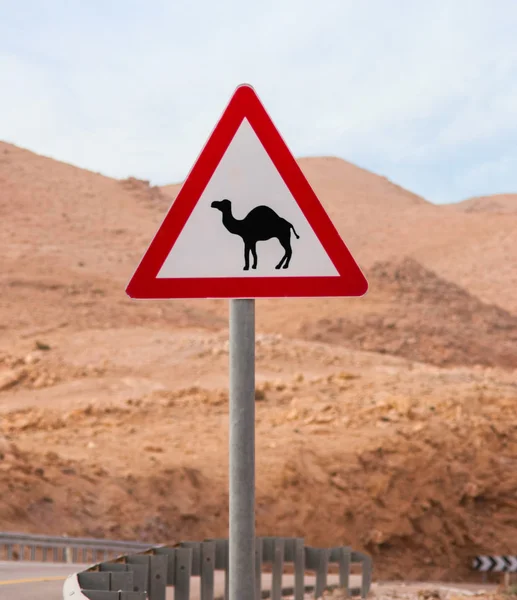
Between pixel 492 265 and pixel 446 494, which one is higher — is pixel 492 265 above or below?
above

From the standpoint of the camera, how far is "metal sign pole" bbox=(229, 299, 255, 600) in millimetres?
2834

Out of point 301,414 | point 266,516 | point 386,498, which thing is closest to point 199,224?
point 266,516

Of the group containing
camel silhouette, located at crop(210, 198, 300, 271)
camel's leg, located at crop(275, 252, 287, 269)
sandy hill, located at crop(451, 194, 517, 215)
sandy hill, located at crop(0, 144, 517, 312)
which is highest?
sandy hill, located at crop(451, 194, 517, 215)

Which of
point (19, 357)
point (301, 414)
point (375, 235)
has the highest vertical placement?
point (375, 235)

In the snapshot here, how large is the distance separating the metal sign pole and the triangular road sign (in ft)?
0.61

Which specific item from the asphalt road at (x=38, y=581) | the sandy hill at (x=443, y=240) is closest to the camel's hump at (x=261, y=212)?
the asphalt road at (x=38, y=581)

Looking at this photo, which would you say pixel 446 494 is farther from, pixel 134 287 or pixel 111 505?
pixel 134 287

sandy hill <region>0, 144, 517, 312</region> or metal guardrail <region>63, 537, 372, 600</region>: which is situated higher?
sandy hill <region>0, 144, 517, 312</region>

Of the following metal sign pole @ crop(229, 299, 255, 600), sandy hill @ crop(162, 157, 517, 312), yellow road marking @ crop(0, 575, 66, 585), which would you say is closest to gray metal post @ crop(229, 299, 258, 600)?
metal sign pole @ crop(229, 299, 255, 600)

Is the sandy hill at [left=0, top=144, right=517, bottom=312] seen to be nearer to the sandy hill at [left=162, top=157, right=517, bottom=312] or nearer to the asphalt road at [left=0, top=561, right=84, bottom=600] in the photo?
the sandy hill at [left=162, top=157, right=517, bottom=312]

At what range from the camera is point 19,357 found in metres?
25.3

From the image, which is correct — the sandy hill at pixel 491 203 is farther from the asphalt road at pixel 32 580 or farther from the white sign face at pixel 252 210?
the white sign face at pixel 252 210

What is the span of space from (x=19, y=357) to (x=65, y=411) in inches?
236

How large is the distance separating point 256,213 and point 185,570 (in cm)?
514
